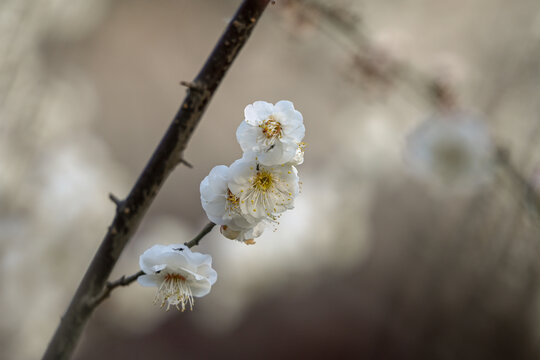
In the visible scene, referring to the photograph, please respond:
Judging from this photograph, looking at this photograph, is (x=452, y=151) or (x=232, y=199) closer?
(x=232, y=199)

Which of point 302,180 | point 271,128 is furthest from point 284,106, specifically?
point 302,180

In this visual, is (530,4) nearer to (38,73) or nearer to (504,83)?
(504,83)

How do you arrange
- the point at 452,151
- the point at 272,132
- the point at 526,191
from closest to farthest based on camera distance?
the point at 272,132 < the point at 526,191 < the point at 452,151

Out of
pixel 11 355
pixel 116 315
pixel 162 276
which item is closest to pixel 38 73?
pixel 11 355

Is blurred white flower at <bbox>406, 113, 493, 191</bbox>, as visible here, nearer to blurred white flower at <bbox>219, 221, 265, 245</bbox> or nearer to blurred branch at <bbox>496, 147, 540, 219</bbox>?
blurred branch at <bbox>496, 147, 540, 219</bbox>

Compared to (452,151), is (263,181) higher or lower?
lower

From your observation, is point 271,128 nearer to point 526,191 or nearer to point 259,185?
point 259,185
